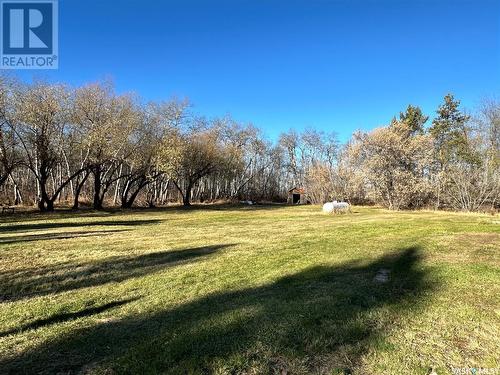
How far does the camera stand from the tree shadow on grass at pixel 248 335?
117 inches

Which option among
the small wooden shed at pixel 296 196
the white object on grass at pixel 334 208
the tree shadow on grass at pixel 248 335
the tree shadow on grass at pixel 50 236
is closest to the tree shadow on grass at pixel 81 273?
the tree shadow on grass at pixel 248 335

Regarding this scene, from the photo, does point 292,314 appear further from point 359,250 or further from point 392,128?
point 392,128

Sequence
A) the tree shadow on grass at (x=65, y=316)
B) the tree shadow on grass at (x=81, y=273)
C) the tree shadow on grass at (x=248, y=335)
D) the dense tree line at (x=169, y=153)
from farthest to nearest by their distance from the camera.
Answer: the dense tree line at (x=169, y=153)
the tree shadow on grass at (x=81, y=273)
the tree shadow on grass at (x=65, y=316)
the tree shadow on grass at (x=248, y=335)

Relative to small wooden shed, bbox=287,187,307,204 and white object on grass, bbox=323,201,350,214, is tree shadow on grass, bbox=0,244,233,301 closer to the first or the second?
white object on grass, bbox=323,201,350,214

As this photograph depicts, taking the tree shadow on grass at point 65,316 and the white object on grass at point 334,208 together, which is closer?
the tree shadow on grass at point 65,316

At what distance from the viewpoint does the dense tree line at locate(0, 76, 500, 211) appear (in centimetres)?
2223

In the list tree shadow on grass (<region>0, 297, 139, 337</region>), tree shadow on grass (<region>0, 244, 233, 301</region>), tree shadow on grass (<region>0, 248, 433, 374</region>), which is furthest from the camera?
tree shadow on grass (<region>0, 244, 233, 301</region>)

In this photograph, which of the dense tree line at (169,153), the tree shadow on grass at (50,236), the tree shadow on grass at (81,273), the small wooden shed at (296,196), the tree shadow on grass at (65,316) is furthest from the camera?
the small wooden shed at (296,196)

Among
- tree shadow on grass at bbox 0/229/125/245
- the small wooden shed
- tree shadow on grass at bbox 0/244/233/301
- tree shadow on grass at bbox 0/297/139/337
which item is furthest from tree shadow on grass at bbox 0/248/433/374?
the small wooden shed

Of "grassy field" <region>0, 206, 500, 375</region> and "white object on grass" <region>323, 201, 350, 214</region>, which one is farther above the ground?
"white object on grass" <region>323, 201, 350, 214</region>

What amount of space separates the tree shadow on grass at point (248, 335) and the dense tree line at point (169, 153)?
2133cm

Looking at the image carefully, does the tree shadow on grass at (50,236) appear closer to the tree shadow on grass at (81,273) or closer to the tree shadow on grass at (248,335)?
the tree shadow on grass at (81,273)

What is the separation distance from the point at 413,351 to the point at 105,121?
990 inches

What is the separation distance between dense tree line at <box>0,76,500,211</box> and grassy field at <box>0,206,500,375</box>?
54.7ft
